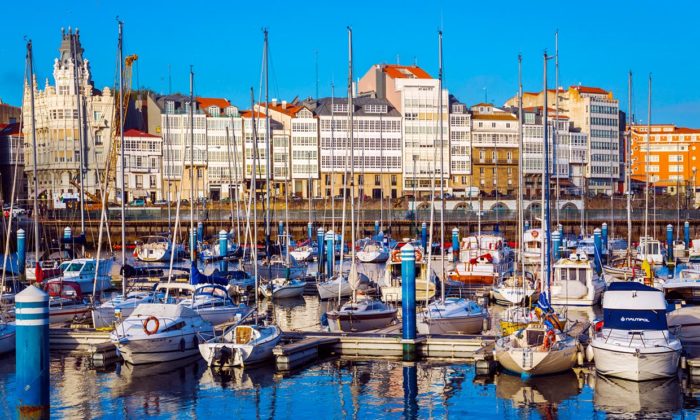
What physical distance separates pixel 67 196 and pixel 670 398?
90388 mm

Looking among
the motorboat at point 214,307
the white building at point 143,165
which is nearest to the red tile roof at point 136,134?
the white building at point 143,165

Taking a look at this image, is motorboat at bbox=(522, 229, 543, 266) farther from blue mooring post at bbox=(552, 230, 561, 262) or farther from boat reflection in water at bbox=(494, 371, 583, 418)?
boat reflection in water at bbox=(494, 371, 583, 418)

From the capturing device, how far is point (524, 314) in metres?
28.5

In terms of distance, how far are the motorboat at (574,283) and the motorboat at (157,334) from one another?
1541cm

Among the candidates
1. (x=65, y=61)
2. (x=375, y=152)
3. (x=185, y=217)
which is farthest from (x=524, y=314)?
(x=65, y=61)

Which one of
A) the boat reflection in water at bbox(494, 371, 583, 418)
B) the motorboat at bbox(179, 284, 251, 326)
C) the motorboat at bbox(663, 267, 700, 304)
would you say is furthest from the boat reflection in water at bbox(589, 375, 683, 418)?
the motorboat at bbox(663, 267, 700, 304)

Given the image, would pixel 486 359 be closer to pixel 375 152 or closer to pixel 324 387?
pixel 324 387

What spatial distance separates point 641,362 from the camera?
77.9 ft

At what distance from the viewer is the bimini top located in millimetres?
24875

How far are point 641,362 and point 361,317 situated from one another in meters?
9.87

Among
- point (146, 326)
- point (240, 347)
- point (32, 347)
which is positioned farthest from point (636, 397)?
point (32, 347)

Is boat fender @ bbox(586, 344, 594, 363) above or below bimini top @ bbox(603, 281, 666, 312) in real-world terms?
below

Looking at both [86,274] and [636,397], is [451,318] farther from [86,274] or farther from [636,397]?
[86,274]

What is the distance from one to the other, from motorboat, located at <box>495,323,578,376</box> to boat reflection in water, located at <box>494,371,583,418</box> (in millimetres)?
220
